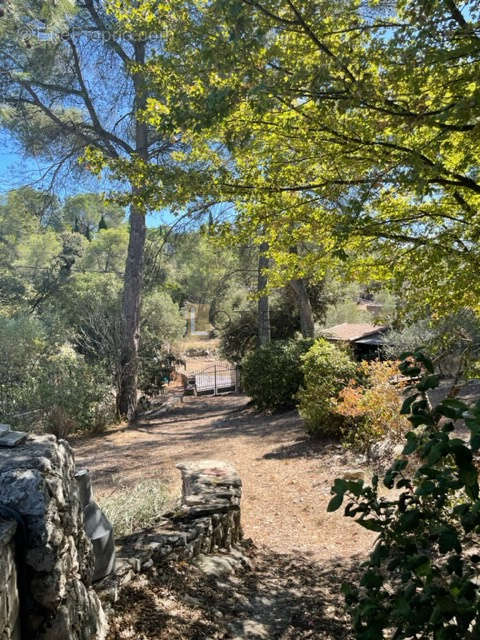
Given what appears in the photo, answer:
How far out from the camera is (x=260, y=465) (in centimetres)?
807

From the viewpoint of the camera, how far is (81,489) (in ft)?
9.39

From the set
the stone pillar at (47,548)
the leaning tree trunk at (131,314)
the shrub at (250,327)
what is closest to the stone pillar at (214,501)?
the stone pillar at (47,548)

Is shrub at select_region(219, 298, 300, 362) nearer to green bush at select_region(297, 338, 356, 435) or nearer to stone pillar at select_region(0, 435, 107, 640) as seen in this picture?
green bush at select_region(297, 338, 356, 435)

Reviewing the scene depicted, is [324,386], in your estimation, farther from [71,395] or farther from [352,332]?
[352,332]

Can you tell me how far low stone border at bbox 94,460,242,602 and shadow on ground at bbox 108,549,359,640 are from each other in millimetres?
111

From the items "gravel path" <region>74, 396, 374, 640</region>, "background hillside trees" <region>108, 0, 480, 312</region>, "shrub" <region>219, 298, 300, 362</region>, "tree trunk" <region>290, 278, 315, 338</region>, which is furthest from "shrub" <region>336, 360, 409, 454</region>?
"shrub" <region>219, 298, 300, 362</region>

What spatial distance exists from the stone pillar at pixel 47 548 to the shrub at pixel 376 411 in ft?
18.9

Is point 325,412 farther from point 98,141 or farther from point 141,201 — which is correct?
point 98,141

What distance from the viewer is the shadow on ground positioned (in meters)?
2.84

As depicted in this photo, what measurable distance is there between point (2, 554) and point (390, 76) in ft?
10.8

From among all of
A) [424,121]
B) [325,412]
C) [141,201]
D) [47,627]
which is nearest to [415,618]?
[47,627]

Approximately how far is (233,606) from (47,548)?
1983 millimetres

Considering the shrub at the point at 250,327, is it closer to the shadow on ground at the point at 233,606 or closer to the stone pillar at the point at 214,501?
the stone pillar at the point at 214,501

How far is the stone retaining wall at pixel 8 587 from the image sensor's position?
1.66 metres
